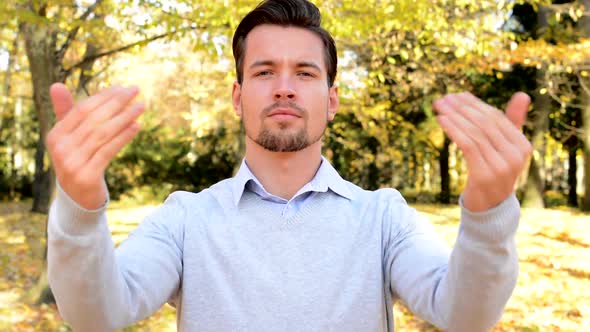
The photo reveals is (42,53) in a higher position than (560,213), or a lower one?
higher

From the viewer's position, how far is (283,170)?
7.21ft

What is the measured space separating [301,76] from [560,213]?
16639 mm

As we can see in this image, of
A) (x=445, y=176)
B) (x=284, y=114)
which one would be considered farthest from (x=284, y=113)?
(x=445, y=176)

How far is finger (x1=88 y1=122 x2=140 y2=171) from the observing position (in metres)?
1.30

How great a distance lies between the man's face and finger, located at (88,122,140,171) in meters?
0.87

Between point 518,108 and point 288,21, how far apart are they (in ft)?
4.09

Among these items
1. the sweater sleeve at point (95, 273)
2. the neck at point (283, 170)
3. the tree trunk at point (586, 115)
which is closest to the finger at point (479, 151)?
the sweater sleeve at point (95, 273)

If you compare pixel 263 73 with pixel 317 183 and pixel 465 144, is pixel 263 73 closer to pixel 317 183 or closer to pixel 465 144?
pixel 317 183

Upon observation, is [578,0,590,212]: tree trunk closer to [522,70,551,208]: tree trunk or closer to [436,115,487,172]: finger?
[522,70,551,208]: tree trunk

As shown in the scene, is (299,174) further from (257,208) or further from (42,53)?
(42,53)

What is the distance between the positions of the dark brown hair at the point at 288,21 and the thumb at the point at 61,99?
110 cm

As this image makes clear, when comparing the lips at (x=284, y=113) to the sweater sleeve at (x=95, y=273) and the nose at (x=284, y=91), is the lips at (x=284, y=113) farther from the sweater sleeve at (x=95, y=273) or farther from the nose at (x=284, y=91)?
the sweater sleeve at (x=95, y=273)

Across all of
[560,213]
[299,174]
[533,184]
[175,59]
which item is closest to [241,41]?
[299,174]

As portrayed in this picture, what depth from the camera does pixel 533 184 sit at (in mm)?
19203
